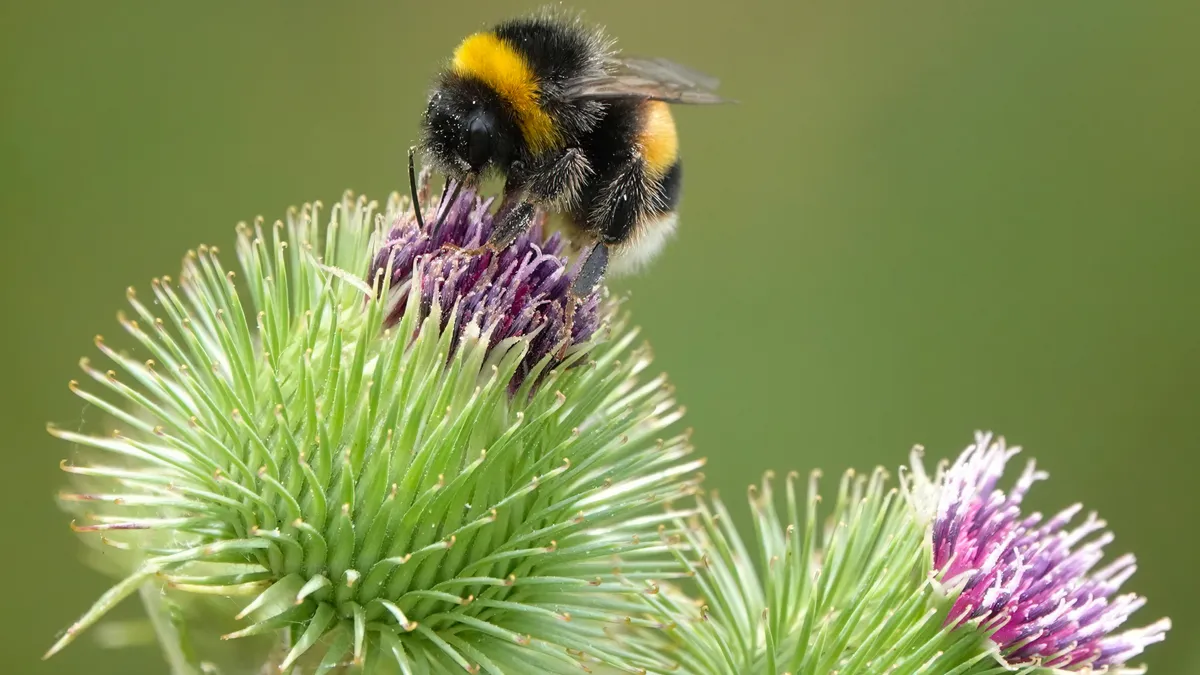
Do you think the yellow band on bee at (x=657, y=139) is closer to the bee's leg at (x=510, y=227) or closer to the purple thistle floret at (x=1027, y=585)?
the bee's leg at (x=510, y=227)

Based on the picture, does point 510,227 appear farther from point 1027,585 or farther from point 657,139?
point 1027,585

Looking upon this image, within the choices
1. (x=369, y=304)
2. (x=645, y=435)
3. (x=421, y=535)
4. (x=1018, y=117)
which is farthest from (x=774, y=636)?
(x=1018, y=117)

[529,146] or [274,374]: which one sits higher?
[529,146]

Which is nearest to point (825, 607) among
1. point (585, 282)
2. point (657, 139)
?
point (585, 282)

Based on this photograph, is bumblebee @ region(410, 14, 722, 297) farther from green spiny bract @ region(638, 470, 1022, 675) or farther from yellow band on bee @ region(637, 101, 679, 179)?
green spiny bract @ region(638, 470, 1022, 675)

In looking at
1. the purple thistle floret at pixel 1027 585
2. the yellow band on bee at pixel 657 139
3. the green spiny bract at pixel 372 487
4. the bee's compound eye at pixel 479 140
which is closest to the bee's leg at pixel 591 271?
the green spiny bract at pixel 372 487

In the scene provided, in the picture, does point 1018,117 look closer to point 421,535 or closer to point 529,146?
point 529,146

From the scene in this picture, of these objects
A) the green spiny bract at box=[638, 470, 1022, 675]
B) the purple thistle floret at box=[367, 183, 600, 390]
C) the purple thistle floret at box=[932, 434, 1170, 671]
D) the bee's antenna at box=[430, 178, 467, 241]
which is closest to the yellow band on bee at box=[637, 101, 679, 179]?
the purple thistle floret at box=[367, 183, 600, 390]
